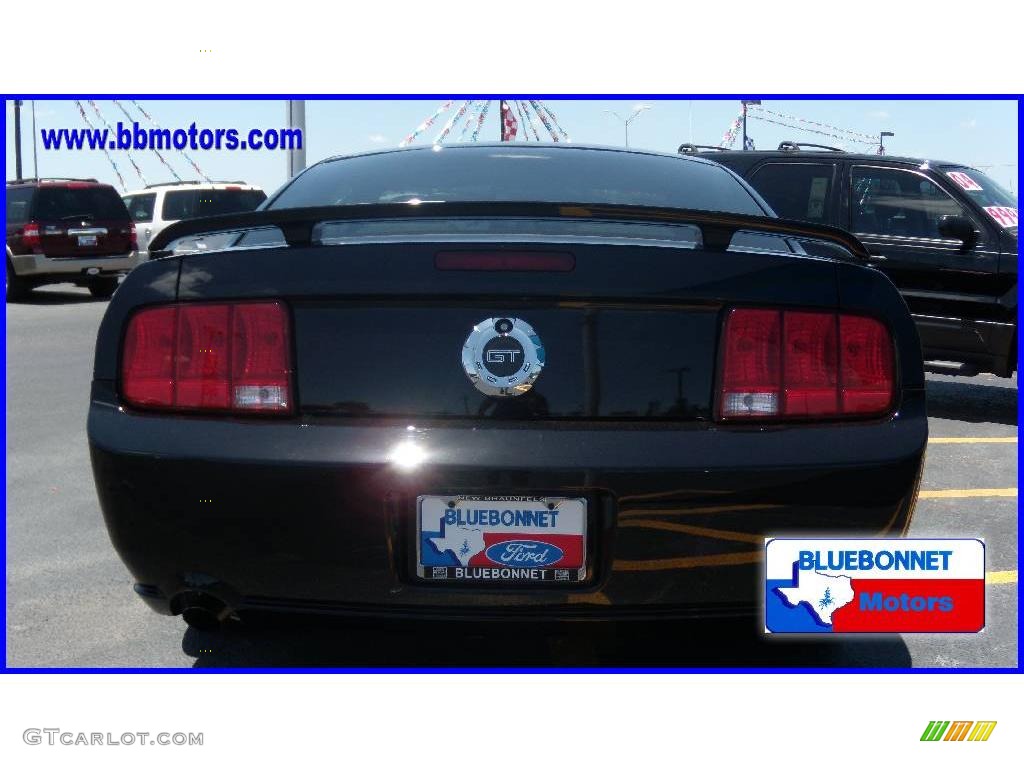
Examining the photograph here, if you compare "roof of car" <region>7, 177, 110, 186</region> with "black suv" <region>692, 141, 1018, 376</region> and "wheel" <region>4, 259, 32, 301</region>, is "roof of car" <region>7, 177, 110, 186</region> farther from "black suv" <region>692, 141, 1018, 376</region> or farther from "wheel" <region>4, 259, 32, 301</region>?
"black suv" <region>692, 141, 1018, 376</region>

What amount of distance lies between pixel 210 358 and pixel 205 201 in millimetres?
19073

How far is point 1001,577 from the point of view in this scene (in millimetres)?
4215

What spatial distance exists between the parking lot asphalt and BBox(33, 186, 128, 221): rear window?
12964 millimetres

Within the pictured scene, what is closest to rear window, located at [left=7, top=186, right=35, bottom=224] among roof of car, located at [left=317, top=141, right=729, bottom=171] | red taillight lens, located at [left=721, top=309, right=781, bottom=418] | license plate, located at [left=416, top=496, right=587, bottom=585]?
roof of car, located at [left=317, top=141, right=729, bottom=171]

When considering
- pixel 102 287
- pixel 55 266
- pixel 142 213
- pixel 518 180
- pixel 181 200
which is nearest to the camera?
pixel 518 180

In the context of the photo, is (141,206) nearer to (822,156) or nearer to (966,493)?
(822,156)

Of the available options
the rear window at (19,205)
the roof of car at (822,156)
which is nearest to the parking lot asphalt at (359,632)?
the roof of car at (822,156)

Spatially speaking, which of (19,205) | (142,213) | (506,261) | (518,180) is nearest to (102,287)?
(19,205)

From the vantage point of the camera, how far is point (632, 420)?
252 cm

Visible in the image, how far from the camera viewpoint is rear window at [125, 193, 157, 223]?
21109 mm

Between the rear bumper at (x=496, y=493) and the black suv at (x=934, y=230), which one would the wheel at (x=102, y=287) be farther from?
the rear bumper at (x=496, y=493)
